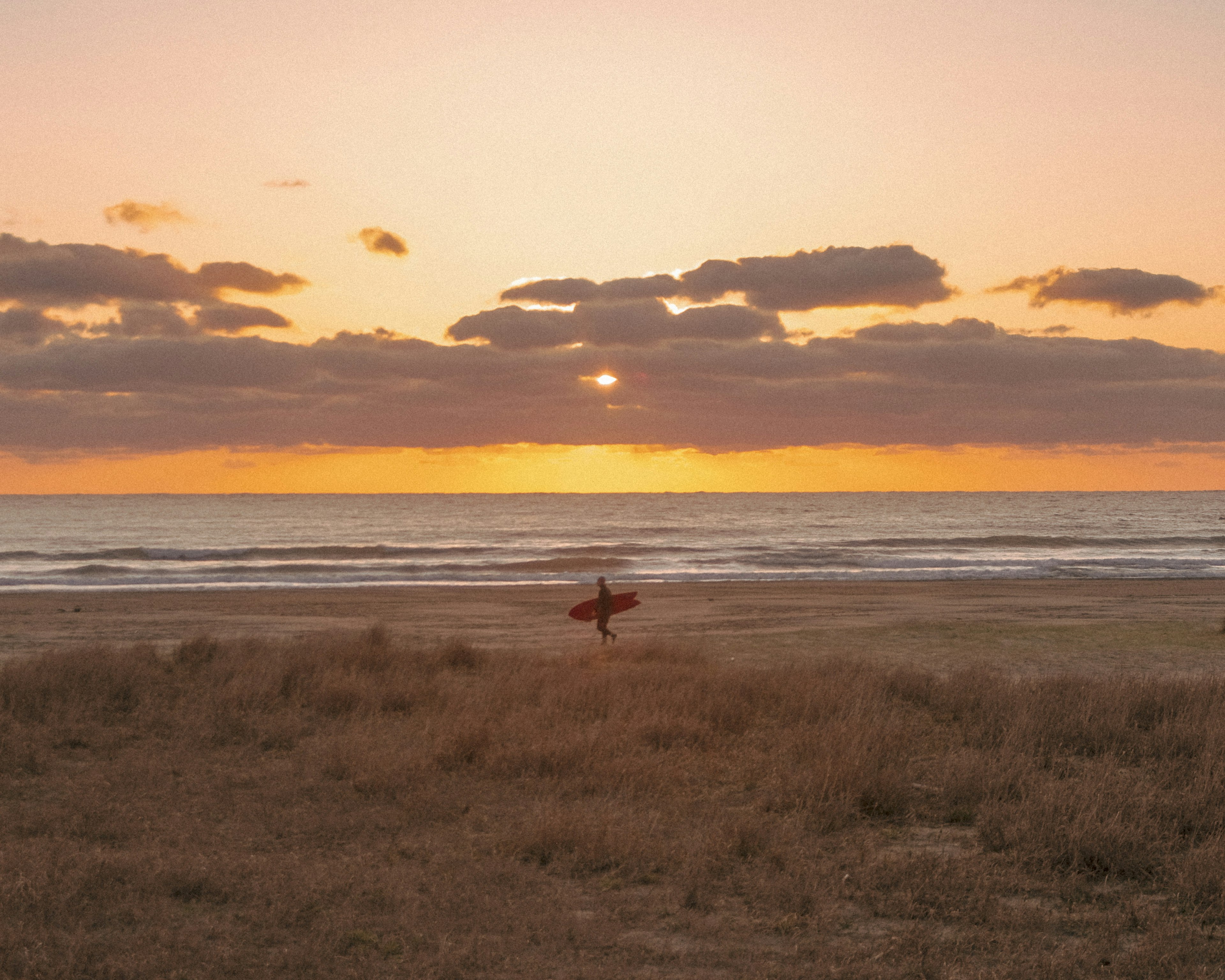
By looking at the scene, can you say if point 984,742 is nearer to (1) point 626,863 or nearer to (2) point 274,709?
(1) point 626,863

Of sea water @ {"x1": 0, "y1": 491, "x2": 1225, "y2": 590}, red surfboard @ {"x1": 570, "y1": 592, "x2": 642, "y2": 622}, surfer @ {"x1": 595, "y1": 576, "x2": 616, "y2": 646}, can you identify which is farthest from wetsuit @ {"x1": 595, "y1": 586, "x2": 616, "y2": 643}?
sea water @ {"x1": 0, "y1": 491, "x2": 1225, "y2": 590}

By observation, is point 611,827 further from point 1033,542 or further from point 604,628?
point 1033,542

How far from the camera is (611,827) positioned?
8.16m

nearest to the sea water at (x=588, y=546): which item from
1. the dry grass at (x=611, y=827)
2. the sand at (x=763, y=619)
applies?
the sand at (x=763, y=619)

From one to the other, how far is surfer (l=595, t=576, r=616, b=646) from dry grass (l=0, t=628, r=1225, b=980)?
5.54 m

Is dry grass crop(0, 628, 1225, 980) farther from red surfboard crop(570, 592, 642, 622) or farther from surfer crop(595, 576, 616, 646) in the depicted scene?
red surfboard crop(570, 592, 642, 622)

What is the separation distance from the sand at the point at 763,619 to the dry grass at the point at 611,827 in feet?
20.4

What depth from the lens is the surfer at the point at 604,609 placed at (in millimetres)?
20531

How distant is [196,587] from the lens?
42000 millimetres

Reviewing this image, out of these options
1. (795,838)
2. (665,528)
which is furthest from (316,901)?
(665,528)

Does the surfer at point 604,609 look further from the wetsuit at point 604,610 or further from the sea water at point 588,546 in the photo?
the sea water at point 588,546

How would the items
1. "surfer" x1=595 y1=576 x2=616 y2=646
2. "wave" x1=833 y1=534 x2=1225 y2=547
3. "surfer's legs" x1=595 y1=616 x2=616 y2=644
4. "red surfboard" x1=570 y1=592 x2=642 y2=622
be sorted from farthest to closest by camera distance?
"wave" x1=833 y1=534 x2=1225 y2=547
"red surfboard" x1=570 y1=592 x2=642 y2=622
"surfer" x1=595 y1=576 x2=616 y2=646
"surfer's legs" x1=595 y1=616 x2=616 y2=644

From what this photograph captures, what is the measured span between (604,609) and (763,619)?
9.52 metres

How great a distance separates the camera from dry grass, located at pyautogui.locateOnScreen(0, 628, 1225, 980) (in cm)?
604
